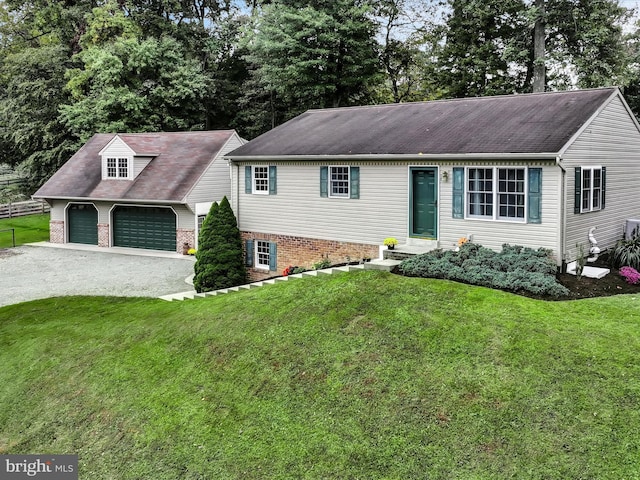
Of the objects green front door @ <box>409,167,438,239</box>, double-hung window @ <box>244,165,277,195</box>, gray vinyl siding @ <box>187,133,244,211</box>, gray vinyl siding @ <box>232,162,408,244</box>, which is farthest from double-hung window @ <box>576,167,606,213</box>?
gray vinyl siding @ <box>187,133,244,211</box>

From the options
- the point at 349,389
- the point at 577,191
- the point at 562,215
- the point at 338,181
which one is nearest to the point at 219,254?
the point at 338,181

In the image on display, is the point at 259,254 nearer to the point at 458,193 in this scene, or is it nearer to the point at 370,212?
the point at 370,212

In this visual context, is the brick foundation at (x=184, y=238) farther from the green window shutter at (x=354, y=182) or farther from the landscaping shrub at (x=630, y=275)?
the landscaping shrub at (x=630, y=275)

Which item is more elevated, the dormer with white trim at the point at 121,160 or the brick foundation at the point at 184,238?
the dormer with white trim at the point at 121,160

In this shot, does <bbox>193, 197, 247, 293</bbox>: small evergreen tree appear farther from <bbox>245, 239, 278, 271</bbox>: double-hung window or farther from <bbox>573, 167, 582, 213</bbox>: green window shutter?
<bbox>573, 167, 582, 213</bbox>: green window shutter

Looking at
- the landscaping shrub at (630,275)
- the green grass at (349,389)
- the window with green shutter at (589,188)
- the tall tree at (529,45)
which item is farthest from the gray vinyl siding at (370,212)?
the tall tree at (529,45)

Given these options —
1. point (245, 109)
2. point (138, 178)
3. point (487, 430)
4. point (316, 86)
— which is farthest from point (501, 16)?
point (487, 430)
